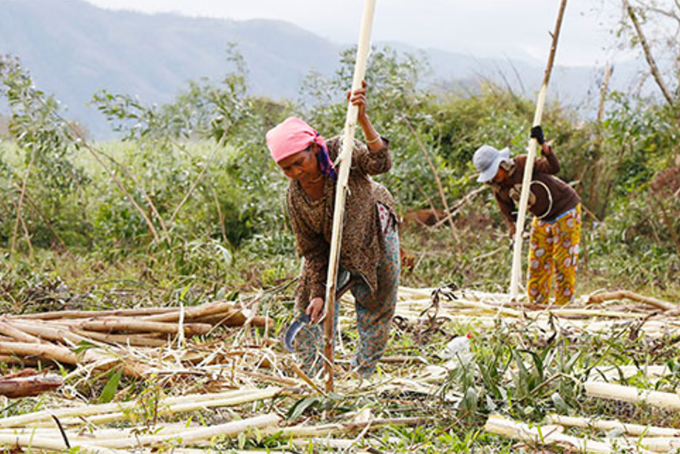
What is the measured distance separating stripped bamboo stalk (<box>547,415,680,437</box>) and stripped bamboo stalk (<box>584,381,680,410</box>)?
0.10 metres

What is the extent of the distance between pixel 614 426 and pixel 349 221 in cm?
115

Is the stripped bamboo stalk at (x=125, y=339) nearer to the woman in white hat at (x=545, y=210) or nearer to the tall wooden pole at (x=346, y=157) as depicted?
the tall wooden pole at (x=346, y=157)

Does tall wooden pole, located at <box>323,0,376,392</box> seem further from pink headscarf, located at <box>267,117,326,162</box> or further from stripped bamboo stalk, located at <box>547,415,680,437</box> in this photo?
stripped bamboo stalk, located at <box>547,415,680,437</box>

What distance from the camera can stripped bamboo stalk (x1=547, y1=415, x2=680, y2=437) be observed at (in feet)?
7.43

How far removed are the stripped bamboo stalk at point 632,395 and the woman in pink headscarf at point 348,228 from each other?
0.78 meters

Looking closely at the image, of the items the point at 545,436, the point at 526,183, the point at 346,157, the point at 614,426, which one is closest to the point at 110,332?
the point at 346,157

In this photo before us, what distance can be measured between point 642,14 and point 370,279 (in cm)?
694

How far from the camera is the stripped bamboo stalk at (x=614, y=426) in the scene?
2264 mm

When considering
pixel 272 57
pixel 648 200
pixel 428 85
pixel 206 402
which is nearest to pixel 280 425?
pixel 206 402

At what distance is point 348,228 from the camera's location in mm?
2912

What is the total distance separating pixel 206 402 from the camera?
7.96 feet

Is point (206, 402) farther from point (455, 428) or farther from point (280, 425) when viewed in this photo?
point (455, 428)

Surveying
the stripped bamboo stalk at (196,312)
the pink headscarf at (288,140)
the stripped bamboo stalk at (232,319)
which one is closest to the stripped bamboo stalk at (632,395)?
the pink headscarf at (288,140)

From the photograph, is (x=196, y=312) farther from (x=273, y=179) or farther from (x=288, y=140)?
(x=273, y=179)
